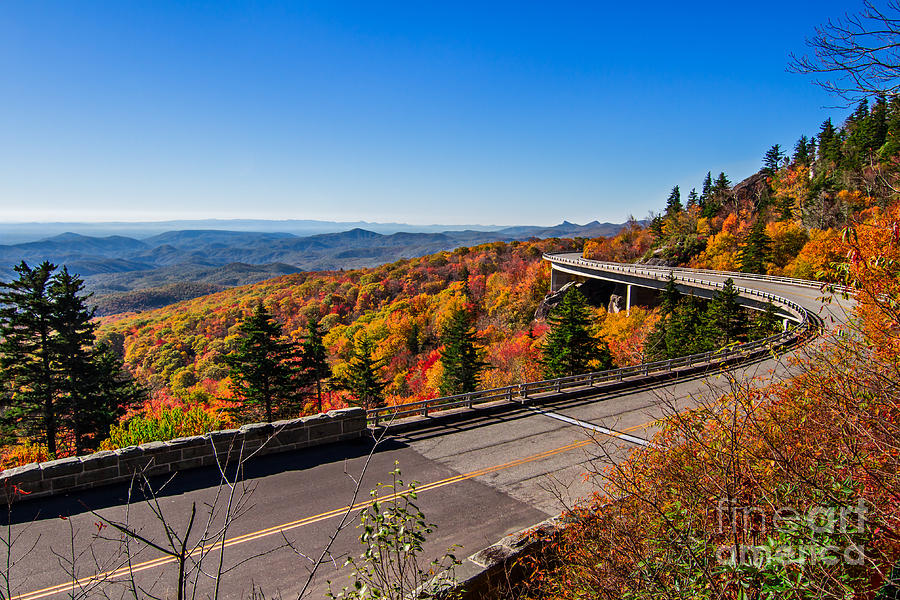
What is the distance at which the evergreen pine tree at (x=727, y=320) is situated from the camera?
1375 inches

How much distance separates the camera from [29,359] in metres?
29.2

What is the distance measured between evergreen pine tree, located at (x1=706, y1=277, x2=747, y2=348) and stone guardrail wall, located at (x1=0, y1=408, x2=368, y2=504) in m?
31.6

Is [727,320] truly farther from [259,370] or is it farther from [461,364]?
[259,370]

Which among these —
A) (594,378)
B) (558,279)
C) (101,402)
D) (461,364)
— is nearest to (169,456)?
(594,378)

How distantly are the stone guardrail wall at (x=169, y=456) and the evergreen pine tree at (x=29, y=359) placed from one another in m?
25.3

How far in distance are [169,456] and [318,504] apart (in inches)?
148

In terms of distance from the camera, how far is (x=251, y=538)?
8.09 m

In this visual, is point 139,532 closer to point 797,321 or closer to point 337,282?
point 797,321

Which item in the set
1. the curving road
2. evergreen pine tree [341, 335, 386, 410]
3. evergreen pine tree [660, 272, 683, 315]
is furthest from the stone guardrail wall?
evergreen pine tree [660, 272, 683, 315]

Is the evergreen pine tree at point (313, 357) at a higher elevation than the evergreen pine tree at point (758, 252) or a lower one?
lower

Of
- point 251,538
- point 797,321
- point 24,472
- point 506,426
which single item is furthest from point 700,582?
point 797,321

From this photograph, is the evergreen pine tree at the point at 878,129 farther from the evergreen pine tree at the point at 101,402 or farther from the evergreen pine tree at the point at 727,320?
the evergreen pine tree at the point at 101,402

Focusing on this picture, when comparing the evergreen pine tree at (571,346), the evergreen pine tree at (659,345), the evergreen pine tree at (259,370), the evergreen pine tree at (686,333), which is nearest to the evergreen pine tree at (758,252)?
the evergreen pine tree at (686,333)

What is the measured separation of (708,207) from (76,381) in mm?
91096
